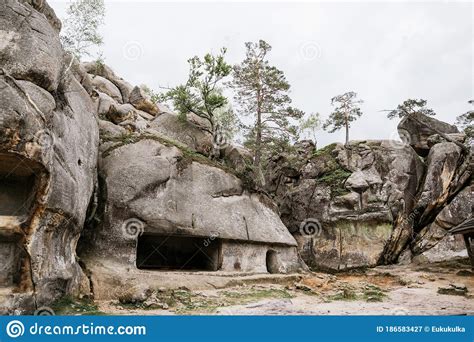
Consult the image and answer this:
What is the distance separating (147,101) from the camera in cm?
2677

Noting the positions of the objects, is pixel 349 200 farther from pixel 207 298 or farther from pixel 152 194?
pixel 207 298

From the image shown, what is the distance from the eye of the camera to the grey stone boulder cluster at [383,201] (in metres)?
20.0

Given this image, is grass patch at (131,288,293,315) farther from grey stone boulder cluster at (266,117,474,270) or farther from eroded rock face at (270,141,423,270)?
grey stone boulder cluster at (266,117,474,270)

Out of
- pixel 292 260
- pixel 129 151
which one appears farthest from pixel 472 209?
pixel 129 151

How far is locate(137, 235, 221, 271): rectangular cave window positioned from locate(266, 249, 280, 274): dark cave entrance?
2.79 meters

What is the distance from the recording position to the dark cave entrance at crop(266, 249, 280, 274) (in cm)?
1633

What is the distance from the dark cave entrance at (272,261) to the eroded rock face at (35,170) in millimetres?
8342

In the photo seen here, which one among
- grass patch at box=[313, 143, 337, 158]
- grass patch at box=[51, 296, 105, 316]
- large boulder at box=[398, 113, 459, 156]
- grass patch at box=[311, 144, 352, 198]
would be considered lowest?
grass patch at box=[51, 296, 105, 316]

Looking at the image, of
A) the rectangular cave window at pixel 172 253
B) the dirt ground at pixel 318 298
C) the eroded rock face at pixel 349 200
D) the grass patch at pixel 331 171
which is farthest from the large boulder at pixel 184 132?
the dirt ground at pixel 318 298

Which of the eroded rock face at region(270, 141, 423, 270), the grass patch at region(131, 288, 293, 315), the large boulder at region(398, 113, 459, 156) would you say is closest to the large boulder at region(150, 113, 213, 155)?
the eroded rock face at region(270, 141, 423, 270)

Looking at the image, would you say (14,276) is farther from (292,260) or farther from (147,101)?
(147,101)

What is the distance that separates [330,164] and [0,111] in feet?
64.3

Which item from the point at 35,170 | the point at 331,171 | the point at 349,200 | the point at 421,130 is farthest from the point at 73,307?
the point at 421,130

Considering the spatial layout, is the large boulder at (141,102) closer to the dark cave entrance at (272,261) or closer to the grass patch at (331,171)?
the grass patch at (331,171)
